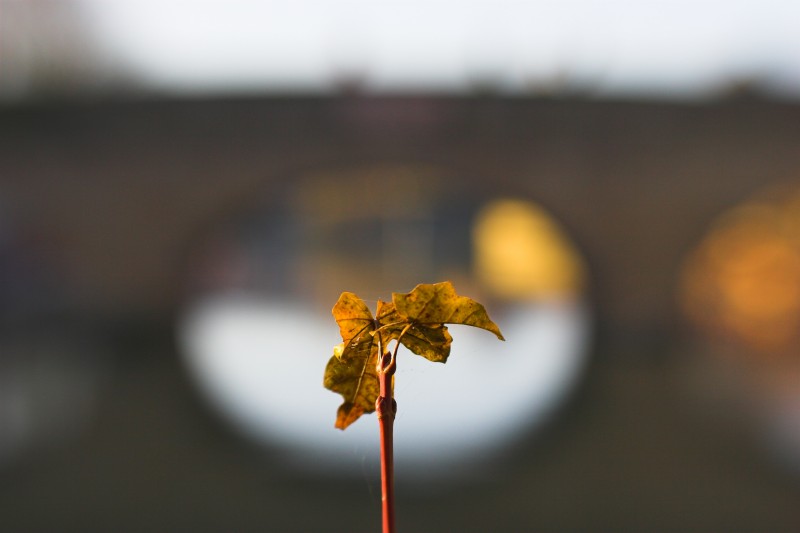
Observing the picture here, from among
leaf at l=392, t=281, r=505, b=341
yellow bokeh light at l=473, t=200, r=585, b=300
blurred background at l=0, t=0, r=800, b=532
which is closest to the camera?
leaf at l=392, t=281, r=505, b=341

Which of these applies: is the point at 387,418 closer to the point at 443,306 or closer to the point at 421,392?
the point at 443,306

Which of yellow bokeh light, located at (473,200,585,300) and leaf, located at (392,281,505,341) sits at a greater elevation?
yellow bokeh light, located at (473,200,585,300)

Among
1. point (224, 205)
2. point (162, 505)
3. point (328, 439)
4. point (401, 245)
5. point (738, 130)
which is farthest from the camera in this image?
point (401, 245)

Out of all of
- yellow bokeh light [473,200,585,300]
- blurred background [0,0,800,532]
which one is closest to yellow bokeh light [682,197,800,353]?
blurred background [0,0,800,532]

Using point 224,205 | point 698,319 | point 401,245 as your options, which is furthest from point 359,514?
point 401,245

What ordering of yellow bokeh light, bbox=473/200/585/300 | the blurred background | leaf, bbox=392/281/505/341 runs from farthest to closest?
yellow bokeh light, bbox=473/200/585/300
the blurred background
leaf, bbox=392/281/505/341

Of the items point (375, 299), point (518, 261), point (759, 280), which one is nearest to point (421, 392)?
point (375, 299)

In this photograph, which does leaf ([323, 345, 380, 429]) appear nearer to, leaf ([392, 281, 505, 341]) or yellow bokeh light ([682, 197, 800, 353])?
leaf ([392, 281, 505, 341])

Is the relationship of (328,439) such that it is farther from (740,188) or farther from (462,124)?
(740,188)
